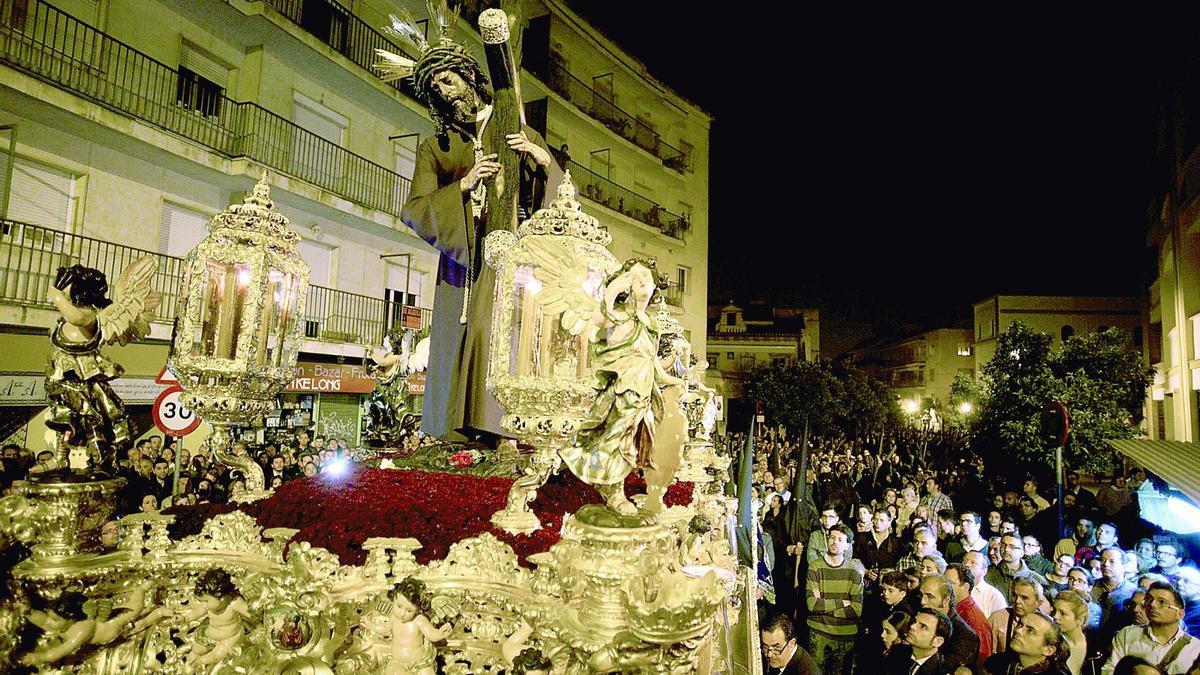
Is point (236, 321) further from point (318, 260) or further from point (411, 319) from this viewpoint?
point (318, 260)

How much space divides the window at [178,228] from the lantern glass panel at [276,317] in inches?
328

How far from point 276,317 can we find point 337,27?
12.5 metres

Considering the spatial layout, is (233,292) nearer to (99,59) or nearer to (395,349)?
(395,349)

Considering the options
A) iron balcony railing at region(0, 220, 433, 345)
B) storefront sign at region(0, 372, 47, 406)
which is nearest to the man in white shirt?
iron balcony railing at region(0, 220, 433, 345)

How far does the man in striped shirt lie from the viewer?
5.36 m

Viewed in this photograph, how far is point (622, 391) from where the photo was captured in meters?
1.97

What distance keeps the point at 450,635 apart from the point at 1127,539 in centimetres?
918

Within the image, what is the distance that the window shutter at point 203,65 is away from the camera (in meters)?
11.8

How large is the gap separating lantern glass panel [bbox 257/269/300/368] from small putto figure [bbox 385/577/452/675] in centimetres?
268

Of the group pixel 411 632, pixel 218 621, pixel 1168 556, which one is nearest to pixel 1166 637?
pixel 1168 556

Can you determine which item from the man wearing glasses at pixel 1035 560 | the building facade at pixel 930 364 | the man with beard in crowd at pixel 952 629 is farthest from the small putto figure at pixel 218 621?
the building facade at pixel 930 364

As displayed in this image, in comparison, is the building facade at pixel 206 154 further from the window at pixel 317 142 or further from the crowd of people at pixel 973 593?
the crowd of people at pixel 973 593

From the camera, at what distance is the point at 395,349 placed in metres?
6.12

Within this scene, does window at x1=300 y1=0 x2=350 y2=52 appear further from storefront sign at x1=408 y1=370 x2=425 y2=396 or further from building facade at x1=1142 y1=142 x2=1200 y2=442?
building facade at x1=1142 y1=142 x2=1200 y2=442
